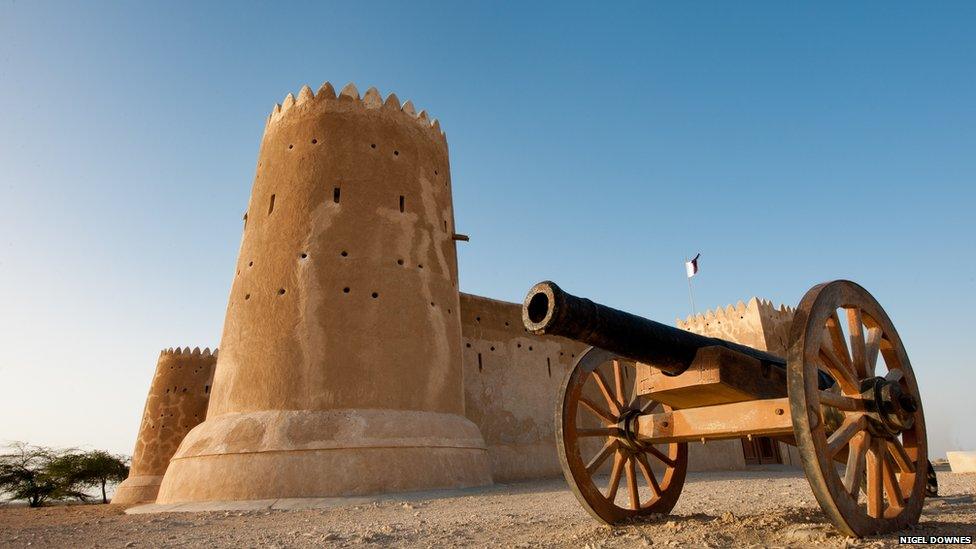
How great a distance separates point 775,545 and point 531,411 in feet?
37.1

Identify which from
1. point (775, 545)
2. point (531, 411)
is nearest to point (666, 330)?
point (775, 545)

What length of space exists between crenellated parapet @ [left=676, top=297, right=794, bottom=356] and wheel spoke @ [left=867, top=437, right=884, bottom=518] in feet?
53.1

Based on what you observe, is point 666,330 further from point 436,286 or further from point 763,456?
point 763,456

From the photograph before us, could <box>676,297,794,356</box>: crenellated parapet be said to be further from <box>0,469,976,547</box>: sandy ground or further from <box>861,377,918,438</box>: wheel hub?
<box>861,377,918,438</box>: wheel hub

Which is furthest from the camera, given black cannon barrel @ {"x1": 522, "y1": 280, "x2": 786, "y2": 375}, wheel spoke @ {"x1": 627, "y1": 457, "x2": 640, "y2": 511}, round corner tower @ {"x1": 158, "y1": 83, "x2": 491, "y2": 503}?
round corner tower @ {"x1": 158, "y1": 83, "x2": 491, "y2": 503}

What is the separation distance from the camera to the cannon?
11.0 feet

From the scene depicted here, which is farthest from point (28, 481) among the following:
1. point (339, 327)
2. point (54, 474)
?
point (339, 327)

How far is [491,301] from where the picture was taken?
1527 centimetres

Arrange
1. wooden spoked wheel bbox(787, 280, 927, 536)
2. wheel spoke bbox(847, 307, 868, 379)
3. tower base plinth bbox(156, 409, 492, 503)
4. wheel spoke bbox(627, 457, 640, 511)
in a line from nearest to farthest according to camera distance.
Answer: wooden spoked wheel bbox(787, 280, 927, 536), wheel spoke bbox(847, 307, 868, 379), wheel spoke bbox(627, 457, 640, 511), tower base plinth bbox(156, 409, 492, 503)

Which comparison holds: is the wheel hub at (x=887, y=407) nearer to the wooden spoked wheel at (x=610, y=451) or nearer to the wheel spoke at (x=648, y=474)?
the wooden spoked wheel at (x=610, y=451)

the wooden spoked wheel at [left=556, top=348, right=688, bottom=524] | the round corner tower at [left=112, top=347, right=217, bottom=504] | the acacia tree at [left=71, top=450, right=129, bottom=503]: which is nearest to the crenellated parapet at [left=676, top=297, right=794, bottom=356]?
the wooden spoked wheel at [left=556, top=348, right=688, bottom=524]

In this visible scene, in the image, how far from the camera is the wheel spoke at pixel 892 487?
12.8ft

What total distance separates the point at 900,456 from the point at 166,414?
1965 cm

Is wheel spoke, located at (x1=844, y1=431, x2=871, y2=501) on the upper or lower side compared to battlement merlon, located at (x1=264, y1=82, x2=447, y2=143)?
lower
